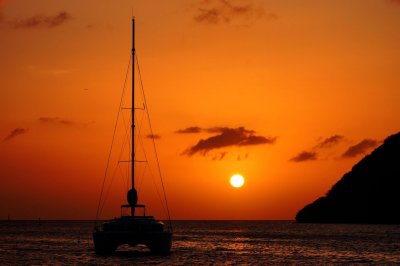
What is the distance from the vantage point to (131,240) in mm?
61062

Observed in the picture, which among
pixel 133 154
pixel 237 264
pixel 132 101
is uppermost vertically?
pixel 132 101

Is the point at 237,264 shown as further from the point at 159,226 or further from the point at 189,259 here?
the point at 159,226

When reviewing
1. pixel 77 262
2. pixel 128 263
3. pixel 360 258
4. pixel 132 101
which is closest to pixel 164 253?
pixel 128 263

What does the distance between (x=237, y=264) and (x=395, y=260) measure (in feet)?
59.5

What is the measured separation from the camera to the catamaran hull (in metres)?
61.2

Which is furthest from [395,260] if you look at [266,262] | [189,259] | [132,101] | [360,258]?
[132,101]

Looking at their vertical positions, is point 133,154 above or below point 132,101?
below

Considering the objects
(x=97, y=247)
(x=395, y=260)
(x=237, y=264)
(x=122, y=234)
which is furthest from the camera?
(x=395, y=260)

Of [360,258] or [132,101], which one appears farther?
[360,258]

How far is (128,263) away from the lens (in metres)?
64.0

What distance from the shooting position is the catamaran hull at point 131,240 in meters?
61.2

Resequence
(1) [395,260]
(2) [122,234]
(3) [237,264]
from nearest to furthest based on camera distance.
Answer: (2) [122,234]
(3) [237,264]
(1) [395,260]

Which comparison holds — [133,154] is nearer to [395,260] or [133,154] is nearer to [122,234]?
[122,234]

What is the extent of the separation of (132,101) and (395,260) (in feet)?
109
